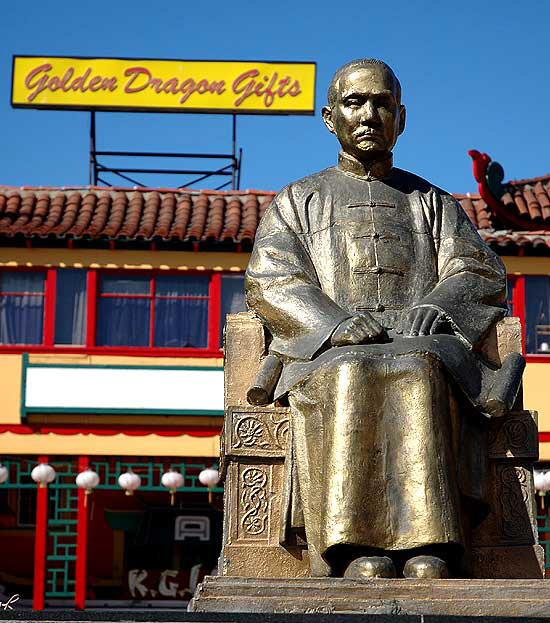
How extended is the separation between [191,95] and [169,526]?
835cm

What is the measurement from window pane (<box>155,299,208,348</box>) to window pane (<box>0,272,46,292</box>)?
6.16 ft

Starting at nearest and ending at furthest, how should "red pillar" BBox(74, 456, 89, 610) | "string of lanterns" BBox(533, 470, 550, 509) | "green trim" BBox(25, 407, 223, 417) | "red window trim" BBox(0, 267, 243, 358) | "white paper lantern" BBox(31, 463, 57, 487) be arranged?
"string of lanterns" BBox(533, 470, 550, 509)
"red pillar" BBox(74, 456, 89, 610)
"white paper lantern" BBox(31, 463, 57, 487)
"green trim" BBox(25, 407, 223, 417)
"red window trim" BBox(0, 267, 243, 358)

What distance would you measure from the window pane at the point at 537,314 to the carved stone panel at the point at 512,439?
1487 centimetres

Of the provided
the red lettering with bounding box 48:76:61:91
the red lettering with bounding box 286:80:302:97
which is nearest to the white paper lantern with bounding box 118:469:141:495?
the red lettering with bounding box 48:76:61:91

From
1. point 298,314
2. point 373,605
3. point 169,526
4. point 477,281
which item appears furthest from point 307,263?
point 169,526

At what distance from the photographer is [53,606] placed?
2028cm

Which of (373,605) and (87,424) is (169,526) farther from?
(373,605)

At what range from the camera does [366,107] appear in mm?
6887

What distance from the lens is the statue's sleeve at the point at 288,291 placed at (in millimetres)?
6414

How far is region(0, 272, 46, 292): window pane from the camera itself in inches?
833

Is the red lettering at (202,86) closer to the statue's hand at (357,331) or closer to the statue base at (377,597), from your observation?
the statue's hand at (357,331)

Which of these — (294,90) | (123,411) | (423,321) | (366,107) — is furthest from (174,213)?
(423,321)

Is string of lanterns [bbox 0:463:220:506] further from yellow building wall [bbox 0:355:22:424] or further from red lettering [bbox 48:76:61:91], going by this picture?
red lettering [bbox 48:76:61:91]

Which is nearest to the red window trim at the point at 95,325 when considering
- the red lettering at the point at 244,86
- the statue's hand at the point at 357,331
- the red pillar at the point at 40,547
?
the red pillar at the point at 40,547
